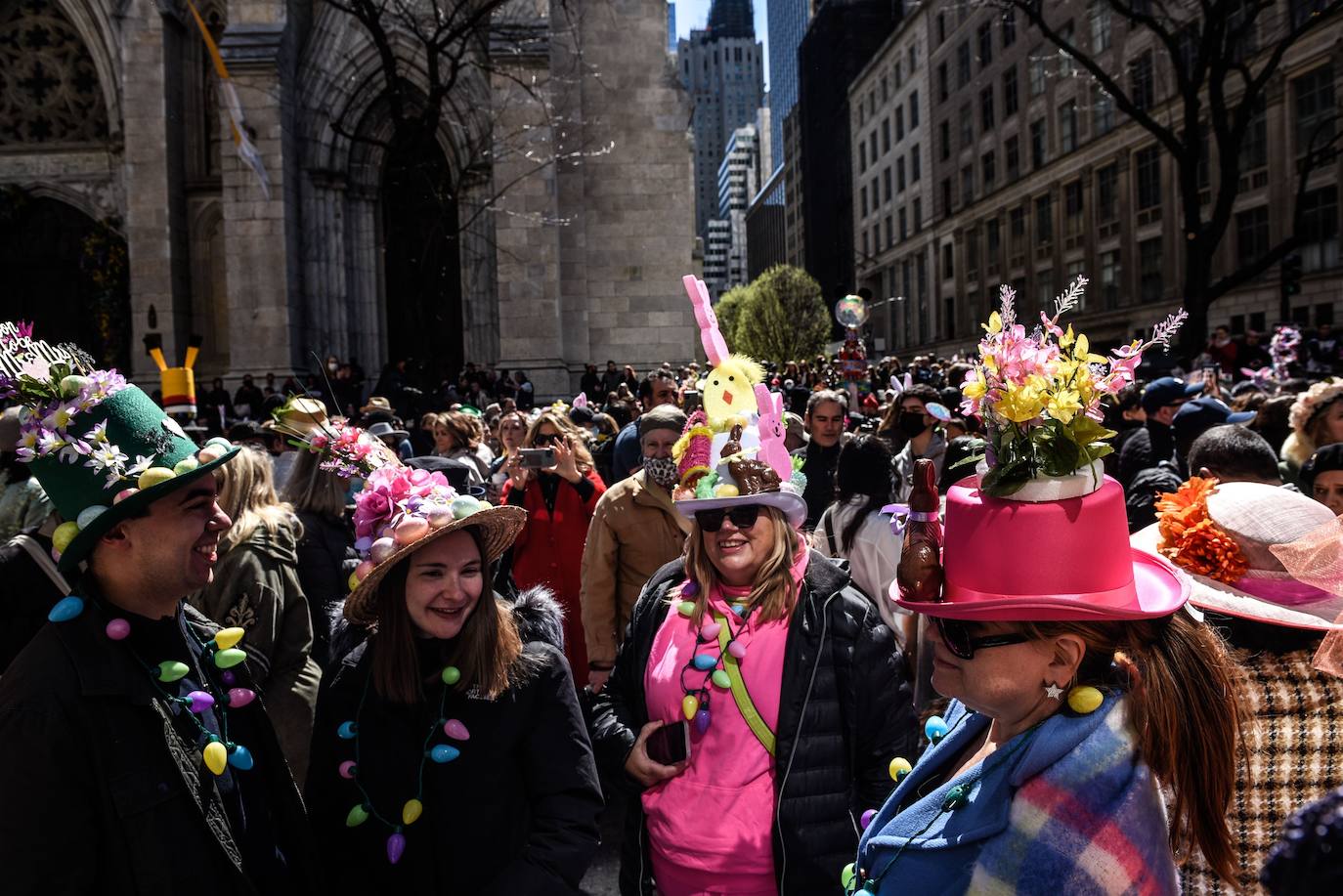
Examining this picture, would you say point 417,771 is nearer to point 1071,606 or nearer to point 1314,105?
point 1071,606

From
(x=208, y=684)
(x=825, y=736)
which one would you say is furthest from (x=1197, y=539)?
(x=208, y=684)

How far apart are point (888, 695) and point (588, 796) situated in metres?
1.01

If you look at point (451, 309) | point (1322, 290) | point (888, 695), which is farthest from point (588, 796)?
point (1322, 290)

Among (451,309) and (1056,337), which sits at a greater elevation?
(451,309)

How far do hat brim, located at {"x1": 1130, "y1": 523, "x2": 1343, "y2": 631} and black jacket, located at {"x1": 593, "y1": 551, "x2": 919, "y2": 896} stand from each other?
39.9 inches

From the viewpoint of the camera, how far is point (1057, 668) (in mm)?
1798

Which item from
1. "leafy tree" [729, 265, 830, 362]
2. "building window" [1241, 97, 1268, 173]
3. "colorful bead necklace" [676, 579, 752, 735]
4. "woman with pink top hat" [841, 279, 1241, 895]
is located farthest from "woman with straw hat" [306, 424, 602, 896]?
"leafy tree" [729, 265, 830, 362]

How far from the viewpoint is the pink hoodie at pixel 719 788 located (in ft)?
9.53

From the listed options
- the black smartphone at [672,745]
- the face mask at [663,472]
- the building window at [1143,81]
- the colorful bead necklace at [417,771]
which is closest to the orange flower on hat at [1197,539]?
the black smartphone at [672,745]

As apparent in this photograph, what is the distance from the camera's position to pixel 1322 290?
1190 inches

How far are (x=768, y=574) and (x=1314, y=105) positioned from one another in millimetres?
35719

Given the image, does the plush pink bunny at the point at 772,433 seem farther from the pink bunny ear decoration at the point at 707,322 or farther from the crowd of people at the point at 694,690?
the pink bunny ear decoration at the point at 707,322

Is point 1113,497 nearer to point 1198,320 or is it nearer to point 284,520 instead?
point 284,520

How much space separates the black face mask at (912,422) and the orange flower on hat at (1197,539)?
179 inches
